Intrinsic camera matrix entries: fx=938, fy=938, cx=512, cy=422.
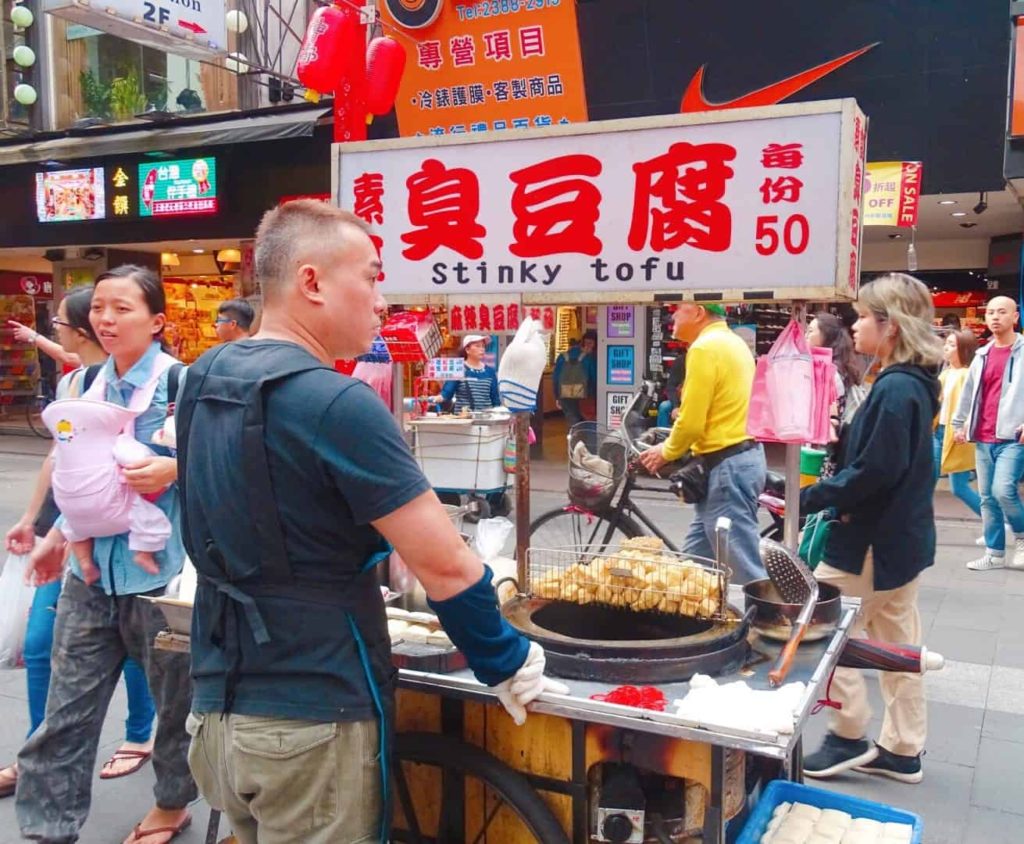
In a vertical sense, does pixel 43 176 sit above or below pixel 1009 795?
above

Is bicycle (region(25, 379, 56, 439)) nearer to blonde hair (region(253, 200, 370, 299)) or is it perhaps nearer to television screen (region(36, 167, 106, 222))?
television screen (region(36, 167, 106, 222))

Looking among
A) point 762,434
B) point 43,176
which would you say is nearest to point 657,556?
point 762,434

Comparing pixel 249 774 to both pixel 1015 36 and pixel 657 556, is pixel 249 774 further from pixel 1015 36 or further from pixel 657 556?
pixel 1015 36

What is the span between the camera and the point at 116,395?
3264 millimetres

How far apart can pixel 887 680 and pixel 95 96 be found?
1473 centimetres

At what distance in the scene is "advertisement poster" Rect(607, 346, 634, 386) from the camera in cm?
1230

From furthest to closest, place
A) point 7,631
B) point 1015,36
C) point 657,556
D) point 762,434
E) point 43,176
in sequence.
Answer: point 43,176, point 1015,36, point 7,631, point 762,434, point 657,556

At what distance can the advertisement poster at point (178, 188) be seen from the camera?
1298 centimetres

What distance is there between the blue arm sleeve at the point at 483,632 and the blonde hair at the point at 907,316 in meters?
2.28

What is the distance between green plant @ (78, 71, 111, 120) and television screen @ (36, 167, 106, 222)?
106cm

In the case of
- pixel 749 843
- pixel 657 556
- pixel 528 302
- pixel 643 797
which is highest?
pixel 528 302

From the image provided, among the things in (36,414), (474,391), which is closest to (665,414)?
(474,391)

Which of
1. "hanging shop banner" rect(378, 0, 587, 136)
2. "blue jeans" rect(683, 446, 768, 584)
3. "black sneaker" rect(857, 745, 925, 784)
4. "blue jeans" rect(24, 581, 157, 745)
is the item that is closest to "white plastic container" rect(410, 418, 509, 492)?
"hanging shop banner" rect(378, 0, 587, 136)

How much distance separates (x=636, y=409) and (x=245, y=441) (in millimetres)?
5174
